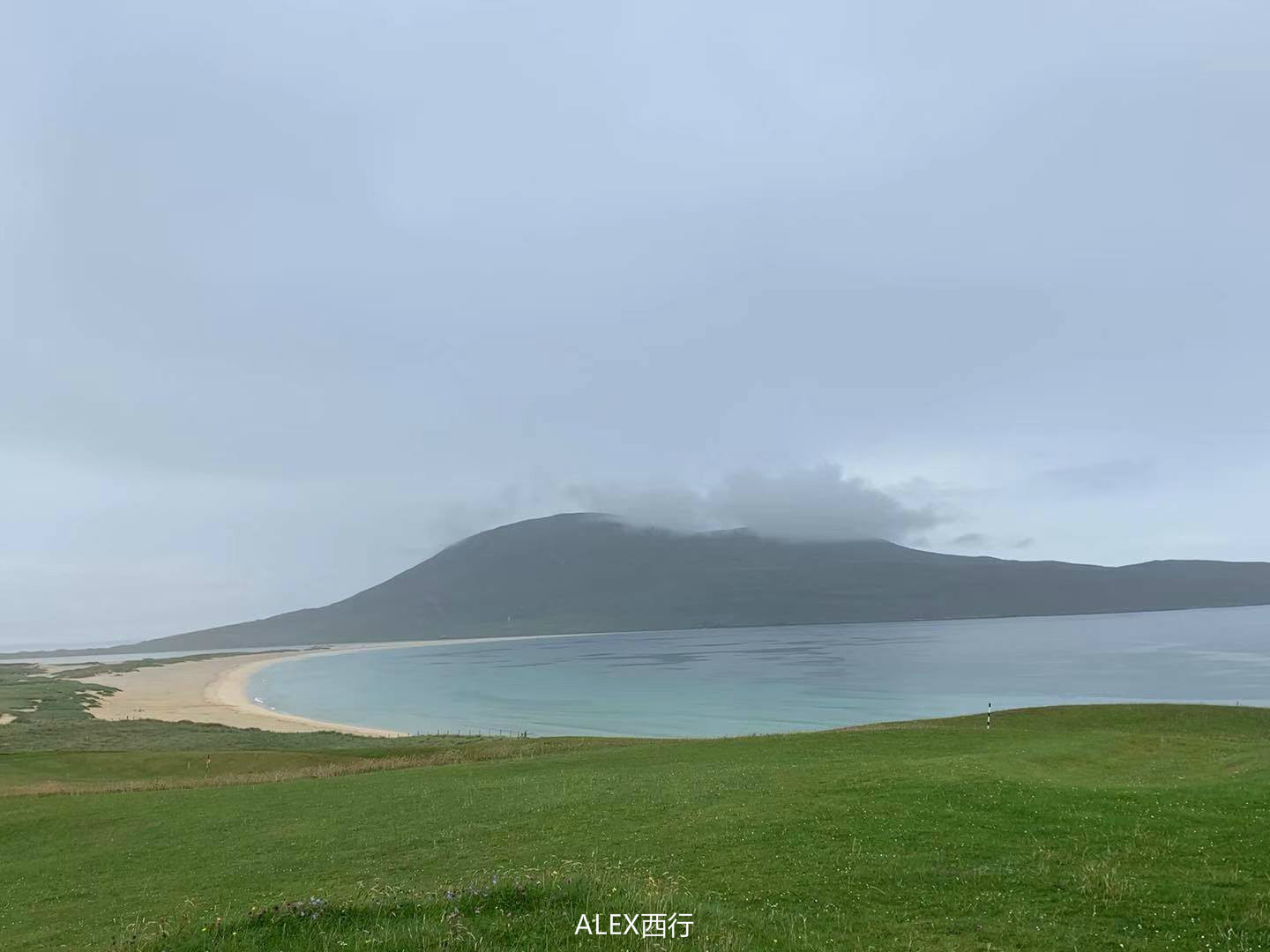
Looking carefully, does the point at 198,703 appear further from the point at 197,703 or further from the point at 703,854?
the point at 703,854

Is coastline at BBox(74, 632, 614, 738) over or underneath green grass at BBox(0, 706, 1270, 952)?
underneath

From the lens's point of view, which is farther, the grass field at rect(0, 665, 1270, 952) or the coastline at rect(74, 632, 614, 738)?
the coastline at rect(74, 632, 614, 738)

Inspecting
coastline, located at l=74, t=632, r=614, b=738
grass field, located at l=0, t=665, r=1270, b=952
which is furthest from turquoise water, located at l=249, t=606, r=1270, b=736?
grass field, located at l=0, t=665, r=1270, b=952

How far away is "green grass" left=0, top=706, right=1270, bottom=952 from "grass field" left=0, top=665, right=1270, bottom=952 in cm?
7

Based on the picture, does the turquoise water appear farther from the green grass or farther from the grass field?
the green grass

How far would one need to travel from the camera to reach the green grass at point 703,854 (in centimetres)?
891

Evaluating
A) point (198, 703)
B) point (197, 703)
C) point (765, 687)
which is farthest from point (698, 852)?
point (197, 703)

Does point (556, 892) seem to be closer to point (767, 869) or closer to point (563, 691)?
point (767, 869)

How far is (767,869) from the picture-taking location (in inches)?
535

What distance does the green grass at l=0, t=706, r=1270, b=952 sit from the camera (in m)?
8.91

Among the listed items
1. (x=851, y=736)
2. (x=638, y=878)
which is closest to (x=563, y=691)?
(x=851, y=736)

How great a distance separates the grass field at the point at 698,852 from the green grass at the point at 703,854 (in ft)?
0.23

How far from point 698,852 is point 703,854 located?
25cm

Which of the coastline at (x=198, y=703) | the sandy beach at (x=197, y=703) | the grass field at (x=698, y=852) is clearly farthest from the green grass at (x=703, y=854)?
the sandy beach at (x=197, y=703)
